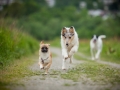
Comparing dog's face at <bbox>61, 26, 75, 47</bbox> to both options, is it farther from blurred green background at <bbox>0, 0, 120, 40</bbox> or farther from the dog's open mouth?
blurred green background at <bbox>0, 0, 120, 40</bbox>

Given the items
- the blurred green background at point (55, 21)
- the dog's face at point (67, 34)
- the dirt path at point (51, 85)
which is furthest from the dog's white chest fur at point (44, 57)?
the blurred green background at point (55, 21)

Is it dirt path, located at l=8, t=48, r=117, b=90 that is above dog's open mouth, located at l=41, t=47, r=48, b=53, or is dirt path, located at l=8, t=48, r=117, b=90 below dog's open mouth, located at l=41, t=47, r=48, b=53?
below

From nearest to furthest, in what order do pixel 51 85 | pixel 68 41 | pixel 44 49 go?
pixel 51 85 < pixel 44 49 < pixel 68 41

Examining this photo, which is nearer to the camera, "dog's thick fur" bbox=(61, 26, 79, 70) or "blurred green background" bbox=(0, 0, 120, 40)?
"dog's thick fur" bbox=(61, 26, 79, 70)

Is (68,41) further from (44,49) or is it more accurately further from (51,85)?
(51,85)

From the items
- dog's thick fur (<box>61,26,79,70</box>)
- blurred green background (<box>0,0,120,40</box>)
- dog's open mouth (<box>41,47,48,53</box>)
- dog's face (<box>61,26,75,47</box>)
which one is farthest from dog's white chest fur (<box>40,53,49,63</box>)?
blurred green background (<box>0,0,120,40</box>)

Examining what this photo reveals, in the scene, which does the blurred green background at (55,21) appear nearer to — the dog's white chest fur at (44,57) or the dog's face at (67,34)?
the dog's face at (67,34)

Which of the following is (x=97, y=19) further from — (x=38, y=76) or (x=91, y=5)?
(x=38, y=76)

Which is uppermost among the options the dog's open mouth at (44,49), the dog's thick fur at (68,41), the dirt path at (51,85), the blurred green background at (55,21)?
the blurred green background at (55,21)

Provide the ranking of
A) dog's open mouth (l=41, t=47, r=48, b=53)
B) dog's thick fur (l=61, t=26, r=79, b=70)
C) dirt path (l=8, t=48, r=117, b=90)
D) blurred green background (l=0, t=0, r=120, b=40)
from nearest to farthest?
dirt path (l=8, t=48, r=117, b=90) → dog's open mouth (l=41, t=47, r=48, b=53) → dog's thick fur (l=61, t=26, r=79, b=70) → blurred green background (l=0, t=0, r=120, b=40)

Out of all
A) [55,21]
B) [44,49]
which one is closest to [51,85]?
[44,49]

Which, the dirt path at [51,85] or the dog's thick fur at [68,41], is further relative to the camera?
the dog's thick fur at [68,41]

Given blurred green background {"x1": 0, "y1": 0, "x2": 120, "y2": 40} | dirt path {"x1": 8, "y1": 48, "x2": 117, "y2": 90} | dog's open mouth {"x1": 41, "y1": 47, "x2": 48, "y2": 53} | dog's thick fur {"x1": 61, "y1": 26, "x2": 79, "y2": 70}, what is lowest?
dirt path {"x1": 8, "y1": 48, "x2": 117, "y2": 90}

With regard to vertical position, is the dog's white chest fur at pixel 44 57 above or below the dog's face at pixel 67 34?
below
